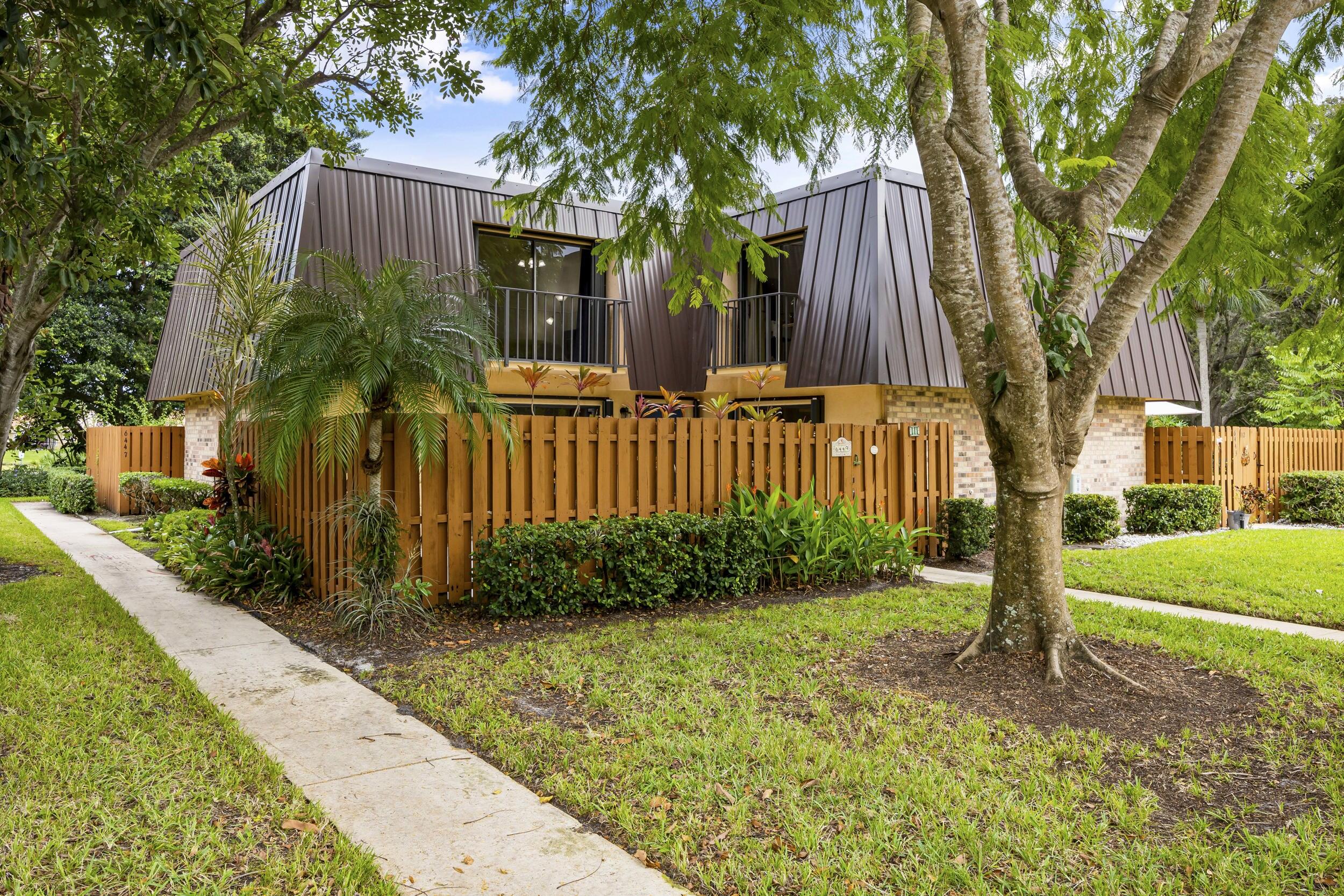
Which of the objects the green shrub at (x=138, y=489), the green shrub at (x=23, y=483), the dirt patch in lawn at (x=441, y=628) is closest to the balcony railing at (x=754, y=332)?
the dirt patch in lawn at (x=441, y=628)

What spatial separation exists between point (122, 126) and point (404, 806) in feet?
25.6

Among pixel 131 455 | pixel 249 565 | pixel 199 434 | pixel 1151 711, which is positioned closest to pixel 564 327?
pixel 249 565

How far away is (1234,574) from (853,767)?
7458mm

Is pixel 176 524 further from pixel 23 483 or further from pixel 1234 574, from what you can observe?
pixel 23 483

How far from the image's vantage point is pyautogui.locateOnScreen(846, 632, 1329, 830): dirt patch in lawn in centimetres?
368

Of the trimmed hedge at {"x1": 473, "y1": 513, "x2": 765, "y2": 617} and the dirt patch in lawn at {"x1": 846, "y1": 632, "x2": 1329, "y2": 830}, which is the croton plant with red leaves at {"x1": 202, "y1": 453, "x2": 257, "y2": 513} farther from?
the dirt patch in lawn at {"x1": 846, "y1": 632, "x2": 1329, "y2": 830}

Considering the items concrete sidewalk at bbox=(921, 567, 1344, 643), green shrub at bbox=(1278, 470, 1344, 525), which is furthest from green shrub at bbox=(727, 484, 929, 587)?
green shrub at bbox=(1278, 470, 1344, 525)

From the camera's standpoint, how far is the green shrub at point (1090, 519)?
41.0 ft

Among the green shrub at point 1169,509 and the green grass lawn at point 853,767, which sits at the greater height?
the green shrub at point 1169,509

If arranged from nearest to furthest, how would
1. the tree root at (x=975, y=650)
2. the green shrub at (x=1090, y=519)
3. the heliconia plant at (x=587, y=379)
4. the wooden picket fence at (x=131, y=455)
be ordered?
the tree root at (x=975, y=650)
the green shrub at (x=1090, y=519)
the heliconia plant at (x=587, y=379)
the wooden picket fence at (x=131, y=455)

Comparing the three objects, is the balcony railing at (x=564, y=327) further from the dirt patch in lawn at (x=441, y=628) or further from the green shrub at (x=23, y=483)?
the green shrub at (x=23, y=483)

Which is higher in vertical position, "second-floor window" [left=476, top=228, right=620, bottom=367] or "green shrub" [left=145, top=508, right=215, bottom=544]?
"second-floor window" [left=476, top=228, right=620, bottom=367]

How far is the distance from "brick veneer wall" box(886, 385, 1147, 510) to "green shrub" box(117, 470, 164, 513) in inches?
507

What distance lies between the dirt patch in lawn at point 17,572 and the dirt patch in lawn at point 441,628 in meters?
3.26
